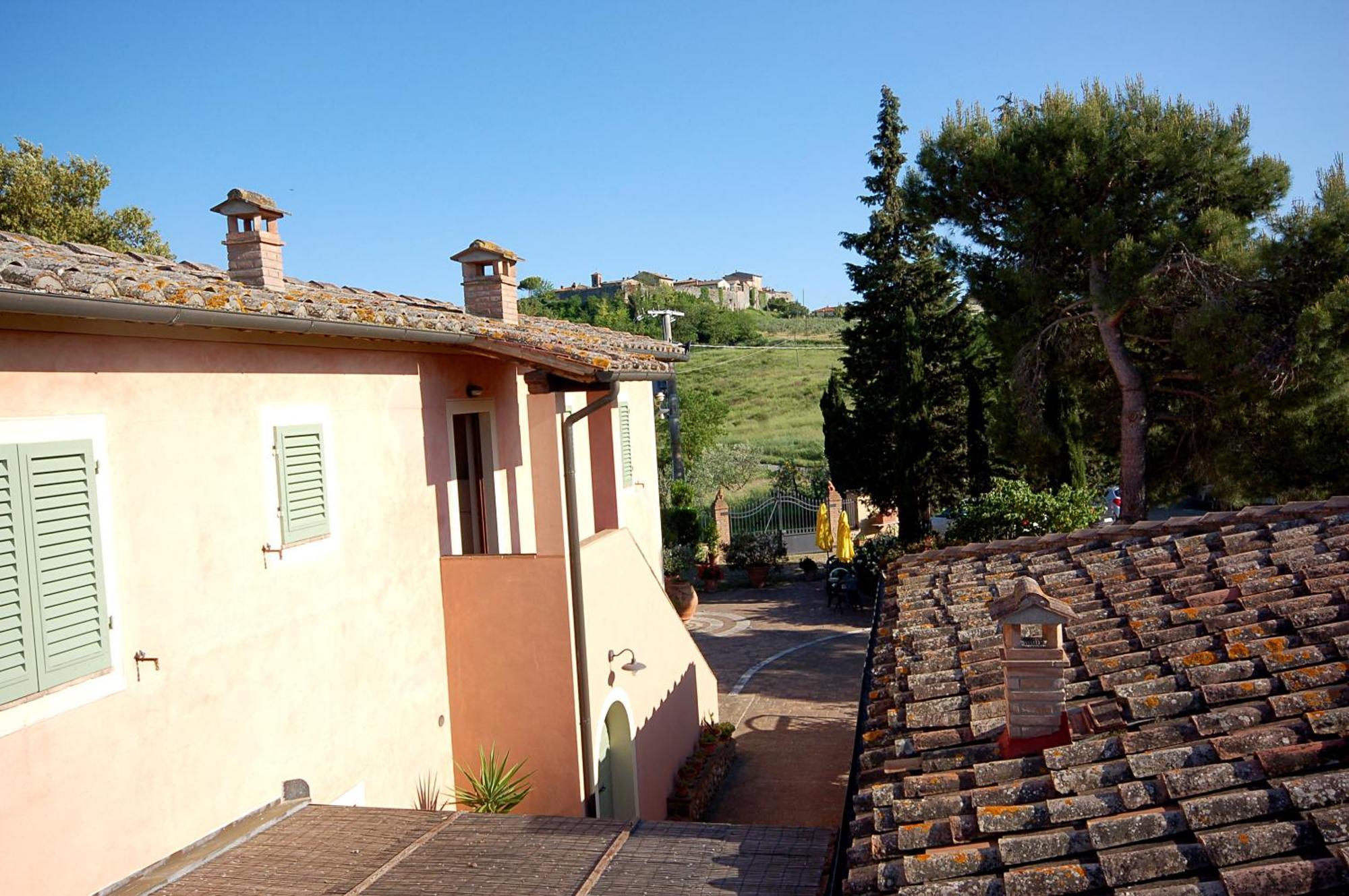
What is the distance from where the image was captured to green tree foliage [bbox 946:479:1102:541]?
15.7 m

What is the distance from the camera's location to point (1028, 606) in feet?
15.4

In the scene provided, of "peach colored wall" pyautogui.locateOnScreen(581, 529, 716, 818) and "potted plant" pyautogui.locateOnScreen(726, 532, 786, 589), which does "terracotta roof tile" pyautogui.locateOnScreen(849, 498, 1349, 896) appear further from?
"potted plant" pyautogui.locateOnScreen(726, 532, 786, 589)

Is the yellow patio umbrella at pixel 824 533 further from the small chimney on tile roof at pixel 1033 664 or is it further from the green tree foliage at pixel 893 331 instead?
the small chimney on tile roof at pixel 1033 664

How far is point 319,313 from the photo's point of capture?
20.7 ft

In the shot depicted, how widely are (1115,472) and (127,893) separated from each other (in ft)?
87.7

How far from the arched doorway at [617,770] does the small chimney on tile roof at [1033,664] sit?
5527 mm

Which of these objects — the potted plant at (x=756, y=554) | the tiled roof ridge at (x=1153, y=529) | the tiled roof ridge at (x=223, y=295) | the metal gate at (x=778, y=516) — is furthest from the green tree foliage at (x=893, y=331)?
the tiled roof ridge at (x=223, y=295)

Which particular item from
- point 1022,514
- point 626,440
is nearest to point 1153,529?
point 1022,514

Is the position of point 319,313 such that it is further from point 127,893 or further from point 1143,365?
point 1143,365

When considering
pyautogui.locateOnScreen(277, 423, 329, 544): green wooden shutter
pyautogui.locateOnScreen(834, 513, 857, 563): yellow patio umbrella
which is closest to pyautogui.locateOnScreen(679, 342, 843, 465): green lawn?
pyautogui.locateOnScreen(834, 513, 857, 563): yellow patio umbrella

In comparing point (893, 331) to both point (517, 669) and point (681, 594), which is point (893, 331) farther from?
point (517, 669)

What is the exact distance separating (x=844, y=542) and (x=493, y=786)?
53.4 ft

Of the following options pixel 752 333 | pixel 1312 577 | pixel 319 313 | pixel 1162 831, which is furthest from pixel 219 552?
pixel 752 333

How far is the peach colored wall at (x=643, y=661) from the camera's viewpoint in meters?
8.71
